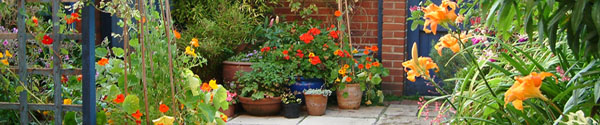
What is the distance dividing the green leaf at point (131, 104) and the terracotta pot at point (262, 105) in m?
2.02

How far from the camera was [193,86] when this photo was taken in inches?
120

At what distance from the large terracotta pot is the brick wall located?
1.02 meters

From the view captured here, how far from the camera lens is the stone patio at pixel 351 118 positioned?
15.4 ft

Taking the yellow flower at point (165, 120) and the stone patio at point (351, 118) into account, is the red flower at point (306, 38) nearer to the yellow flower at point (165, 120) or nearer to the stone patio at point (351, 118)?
the stone patio at point (351, 118)

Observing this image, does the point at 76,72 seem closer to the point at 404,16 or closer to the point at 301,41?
the point at 301,41

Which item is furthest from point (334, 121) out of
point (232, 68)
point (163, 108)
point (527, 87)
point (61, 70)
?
point (527, 87)

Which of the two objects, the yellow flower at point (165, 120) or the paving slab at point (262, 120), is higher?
the yellow flower at point (165, 120)

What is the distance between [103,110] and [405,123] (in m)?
2.15

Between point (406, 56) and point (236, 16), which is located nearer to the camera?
point (236, 16)

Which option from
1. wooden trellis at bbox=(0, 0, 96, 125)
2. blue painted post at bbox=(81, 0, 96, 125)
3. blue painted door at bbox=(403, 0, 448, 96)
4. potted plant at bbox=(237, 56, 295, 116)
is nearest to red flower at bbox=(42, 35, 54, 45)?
wooden trellis at bbox=(0, 0, 96, 125)

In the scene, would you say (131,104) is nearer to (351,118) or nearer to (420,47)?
(351,118)

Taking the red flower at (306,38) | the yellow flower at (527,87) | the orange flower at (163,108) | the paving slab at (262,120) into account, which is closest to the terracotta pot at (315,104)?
the paving slab at (262,120)

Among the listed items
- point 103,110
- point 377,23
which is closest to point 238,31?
point 377,23

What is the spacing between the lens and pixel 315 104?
5000 mm
